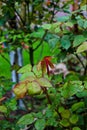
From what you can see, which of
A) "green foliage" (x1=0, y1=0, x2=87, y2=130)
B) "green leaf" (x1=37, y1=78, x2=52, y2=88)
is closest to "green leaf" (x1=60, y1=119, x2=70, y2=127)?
"green foliage" (x1=0, y1=0, x2=87, y2=130)

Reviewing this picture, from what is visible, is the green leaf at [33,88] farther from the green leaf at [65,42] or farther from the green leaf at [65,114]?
the green leaf at [65,42]

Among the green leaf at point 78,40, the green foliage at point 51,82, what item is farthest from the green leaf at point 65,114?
the green leaf at point 78,40

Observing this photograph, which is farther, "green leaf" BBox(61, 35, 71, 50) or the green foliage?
"green leaf" BBox(61, 35, 71, 50)

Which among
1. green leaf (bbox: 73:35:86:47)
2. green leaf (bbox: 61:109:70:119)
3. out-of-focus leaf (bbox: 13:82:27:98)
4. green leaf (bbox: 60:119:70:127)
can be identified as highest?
green leaf (bbox: 73:35:86:47)

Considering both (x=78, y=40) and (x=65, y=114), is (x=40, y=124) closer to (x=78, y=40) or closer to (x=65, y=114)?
(x=65, y=114)

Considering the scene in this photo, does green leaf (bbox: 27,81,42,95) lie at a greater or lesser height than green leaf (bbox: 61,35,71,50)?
greater

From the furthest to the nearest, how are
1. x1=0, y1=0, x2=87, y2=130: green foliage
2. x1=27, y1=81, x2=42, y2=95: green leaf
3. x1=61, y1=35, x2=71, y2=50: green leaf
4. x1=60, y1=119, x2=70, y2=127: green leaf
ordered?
x1=61, y1=35, x2=71, y2=50: green leaf < x1=60, y1=119, x2=70, y2=127: green leaf < x1=0, y1=0, x2=87, y2=130: green foliage < x1=27, y1=81, x2=42, y2=95: green leaf

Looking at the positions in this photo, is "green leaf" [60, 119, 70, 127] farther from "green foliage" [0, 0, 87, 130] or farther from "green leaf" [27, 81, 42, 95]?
"green leaf" [27, 81, 42, 95]

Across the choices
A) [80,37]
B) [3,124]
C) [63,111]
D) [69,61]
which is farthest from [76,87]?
[69,61]

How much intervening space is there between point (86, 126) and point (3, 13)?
2.90 feet

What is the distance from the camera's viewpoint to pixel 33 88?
3.86 feet

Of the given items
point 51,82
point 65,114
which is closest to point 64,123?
point 65,114

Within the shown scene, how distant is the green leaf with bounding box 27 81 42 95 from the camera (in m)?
1.17

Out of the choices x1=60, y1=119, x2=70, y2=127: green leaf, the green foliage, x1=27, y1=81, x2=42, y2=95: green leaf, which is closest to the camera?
x1=27, y1=81, x2=42, y2=95: green leaf
